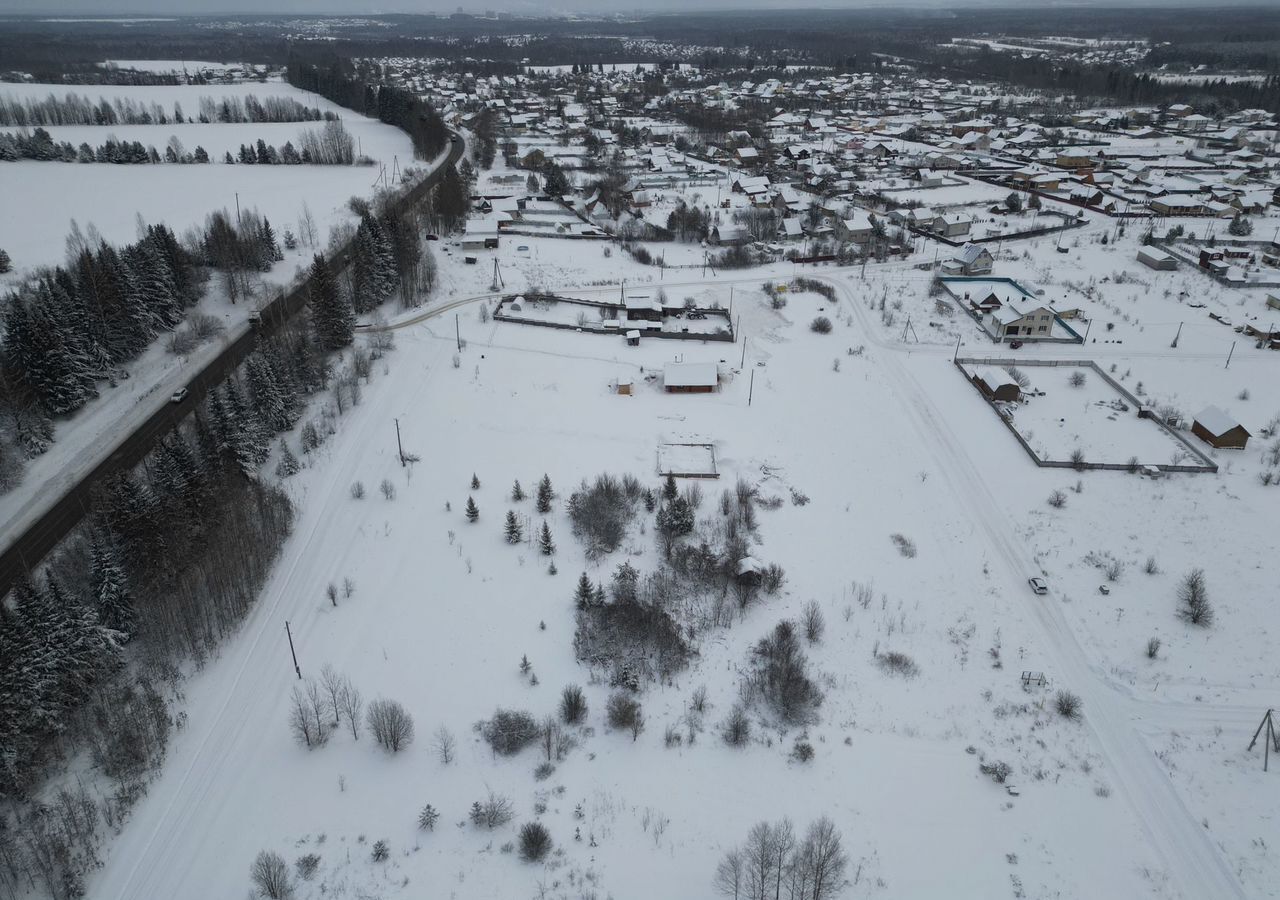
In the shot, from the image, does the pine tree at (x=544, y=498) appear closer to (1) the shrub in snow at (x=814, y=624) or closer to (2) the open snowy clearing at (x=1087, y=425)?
(1) the shrub in snow at (x=814, y=624)

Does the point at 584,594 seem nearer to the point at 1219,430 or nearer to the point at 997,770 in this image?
the point at 997,770

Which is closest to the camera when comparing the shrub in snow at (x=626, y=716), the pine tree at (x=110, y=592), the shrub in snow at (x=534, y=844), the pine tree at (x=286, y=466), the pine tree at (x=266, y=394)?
the shrub in snow at (x=534, y=844)

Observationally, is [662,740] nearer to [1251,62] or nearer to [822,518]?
[822,518]

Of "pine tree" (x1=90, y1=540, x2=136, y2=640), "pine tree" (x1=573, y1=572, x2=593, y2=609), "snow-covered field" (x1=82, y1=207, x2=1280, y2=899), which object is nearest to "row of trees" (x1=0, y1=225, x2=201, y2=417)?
"snow-covered field" (x1=82, y1=207, x2=1280, y2=899)

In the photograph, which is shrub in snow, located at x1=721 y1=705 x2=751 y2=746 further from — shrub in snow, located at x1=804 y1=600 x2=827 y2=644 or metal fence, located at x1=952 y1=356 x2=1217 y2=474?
metal fence, located at x1=952 y1=356 x2=1217 y2=474

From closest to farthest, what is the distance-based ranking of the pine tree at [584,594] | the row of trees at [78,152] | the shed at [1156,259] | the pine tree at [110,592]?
the pine tree at [110,592], the pine tree at [584,594], the shed at [1156,259], the row of trees at [78,152]

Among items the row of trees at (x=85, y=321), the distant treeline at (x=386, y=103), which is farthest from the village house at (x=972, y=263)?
the distant treeline at (x=386, y=103)

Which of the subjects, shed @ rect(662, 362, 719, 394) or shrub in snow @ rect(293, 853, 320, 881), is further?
shed @ rect(662, 362, 719, 394)
